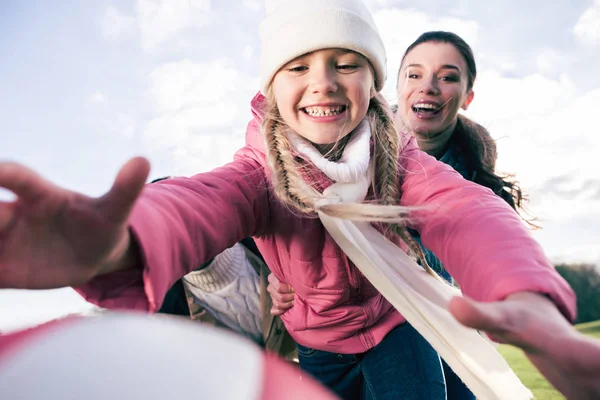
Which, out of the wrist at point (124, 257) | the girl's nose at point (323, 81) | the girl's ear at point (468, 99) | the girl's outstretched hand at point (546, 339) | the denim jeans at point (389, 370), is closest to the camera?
the girl's outstretched hand at point (546, 339)

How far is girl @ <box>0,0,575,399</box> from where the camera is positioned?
541 mm

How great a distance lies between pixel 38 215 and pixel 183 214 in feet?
0.84

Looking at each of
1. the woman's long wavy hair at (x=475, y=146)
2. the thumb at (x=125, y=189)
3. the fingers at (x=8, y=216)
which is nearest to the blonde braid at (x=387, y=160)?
the thumb at (x=125, y=189)

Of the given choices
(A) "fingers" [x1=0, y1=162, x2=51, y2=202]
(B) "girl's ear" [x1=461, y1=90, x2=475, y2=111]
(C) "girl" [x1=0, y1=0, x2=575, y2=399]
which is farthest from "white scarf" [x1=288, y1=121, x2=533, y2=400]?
(B) "girl's ear" [x1=461, y1=90, x2=475, y2=111]

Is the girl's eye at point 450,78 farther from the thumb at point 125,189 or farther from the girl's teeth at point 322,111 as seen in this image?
the thumb at point 125,189

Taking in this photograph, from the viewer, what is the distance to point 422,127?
74.7 inches

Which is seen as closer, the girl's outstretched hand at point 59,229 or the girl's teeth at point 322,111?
the girl's outstretched hand at point 59,229

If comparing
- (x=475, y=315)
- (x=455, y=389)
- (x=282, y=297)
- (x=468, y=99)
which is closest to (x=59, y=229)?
(x=475, y=315)

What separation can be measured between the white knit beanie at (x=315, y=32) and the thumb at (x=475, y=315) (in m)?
0.74

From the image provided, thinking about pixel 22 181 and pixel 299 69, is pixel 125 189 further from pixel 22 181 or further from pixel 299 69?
pixel 299 69

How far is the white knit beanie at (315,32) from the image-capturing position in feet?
3.47

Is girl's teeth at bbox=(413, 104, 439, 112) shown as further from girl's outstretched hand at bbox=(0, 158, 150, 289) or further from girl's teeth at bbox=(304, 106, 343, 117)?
girl's outstretched hand at bbox=(0, 158, 150, 289)

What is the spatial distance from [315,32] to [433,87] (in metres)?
1.03

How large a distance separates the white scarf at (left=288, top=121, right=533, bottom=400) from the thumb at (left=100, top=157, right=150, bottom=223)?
0.46 meters
